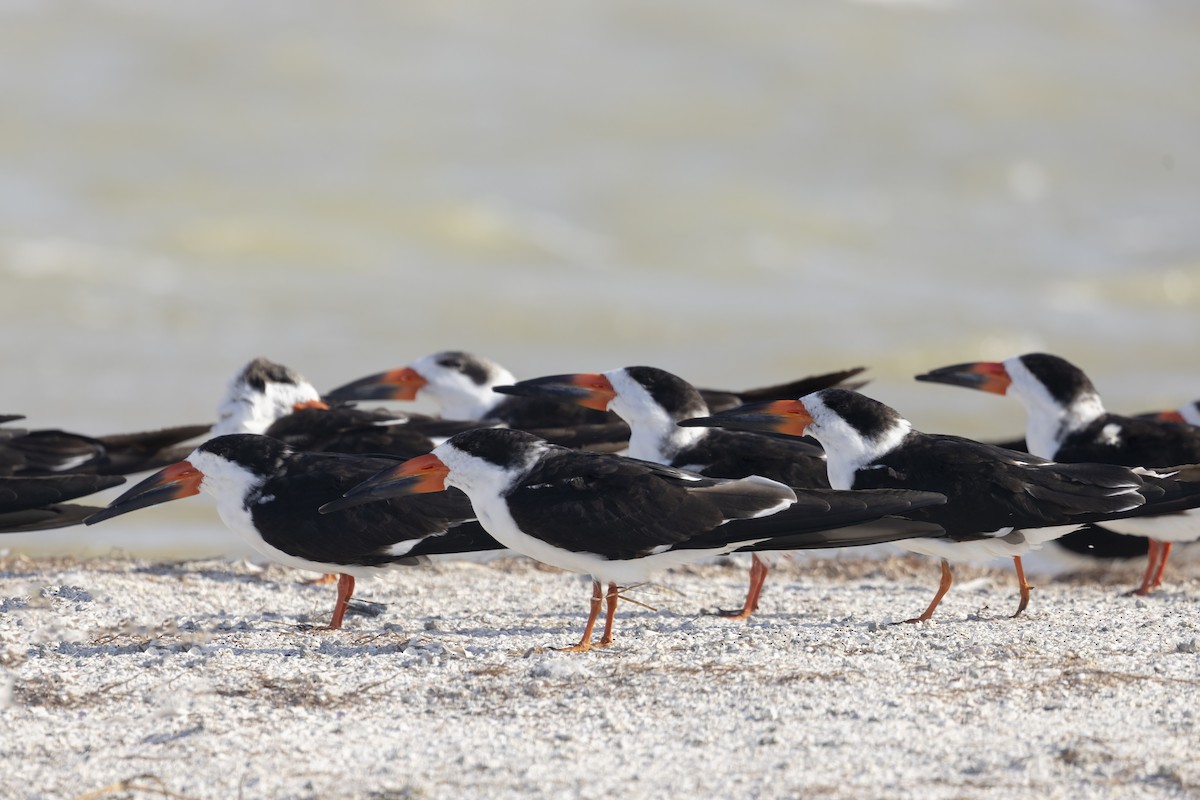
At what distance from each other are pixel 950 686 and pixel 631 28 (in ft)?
79.5

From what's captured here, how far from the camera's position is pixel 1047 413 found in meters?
7.27

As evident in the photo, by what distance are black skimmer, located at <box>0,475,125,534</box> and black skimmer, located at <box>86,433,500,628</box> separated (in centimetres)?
73

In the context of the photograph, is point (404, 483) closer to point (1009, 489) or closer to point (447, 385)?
point (1009, 489)

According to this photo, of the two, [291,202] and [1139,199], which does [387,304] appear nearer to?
[291,202]

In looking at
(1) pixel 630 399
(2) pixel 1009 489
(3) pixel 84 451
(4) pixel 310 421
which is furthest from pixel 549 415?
(2) pixel 1009 489

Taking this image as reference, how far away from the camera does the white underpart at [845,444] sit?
598 centimetres

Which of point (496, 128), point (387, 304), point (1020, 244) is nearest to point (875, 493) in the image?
point (387, 304)

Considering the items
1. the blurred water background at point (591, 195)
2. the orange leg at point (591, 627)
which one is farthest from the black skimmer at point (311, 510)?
the blurred water background at point (591, 195)

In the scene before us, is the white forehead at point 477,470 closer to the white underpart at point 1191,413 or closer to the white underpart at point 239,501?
A: the white underpart at point 239,501

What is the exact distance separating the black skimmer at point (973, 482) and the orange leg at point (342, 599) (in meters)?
1.79

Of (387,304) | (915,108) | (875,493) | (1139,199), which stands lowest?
(875,493)

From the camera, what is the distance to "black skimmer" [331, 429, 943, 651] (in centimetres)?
529

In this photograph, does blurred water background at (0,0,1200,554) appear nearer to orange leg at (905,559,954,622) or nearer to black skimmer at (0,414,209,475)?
black skimmer at (0,414,209,475)

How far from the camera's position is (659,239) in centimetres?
2125
